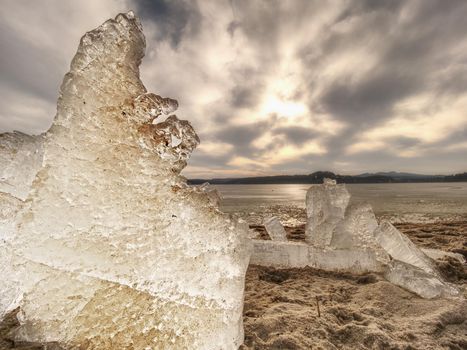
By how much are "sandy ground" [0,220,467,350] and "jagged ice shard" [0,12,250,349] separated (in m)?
0.30

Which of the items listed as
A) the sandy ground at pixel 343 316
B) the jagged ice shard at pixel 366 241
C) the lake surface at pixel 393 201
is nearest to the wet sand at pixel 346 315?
the sandy ground at pixel 343 316

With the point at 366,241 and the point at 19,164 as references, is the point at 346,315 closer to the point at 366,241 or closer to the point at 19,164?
the point at 366,241

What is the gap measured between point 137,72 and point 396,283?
3275 millimetres

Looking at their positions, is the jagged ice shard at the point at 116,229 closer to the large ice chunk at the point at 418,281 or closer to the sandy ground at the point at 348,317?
the sandy ground at the point at 348,317

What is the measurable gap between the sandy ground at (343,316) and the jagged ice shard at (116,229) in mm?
299

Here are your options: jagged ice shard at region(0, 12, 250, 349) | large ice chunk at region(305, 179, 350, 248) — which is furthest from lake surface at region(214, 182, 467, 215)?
jagged ice shard at region(0, 12, 250, 349)

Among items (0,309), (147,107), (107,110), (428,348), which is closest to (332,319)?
(428,348)

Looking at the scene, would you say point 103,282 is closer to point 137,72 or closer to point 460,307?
point 137,72

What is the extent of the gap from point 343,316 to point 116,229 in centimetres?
203

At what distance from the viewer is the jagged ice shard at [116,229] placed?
1.39 metres

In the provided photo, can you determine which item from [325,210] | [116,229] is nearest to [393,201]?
[325,210]

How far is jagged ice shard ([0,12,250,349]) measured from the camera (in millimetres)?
1395

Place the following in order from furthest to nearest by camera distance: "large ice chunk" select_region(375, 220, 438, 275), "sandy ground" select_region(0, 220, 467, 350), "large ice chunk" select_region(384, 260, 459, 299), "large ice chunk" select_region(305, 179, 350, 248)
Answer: "large ice chunk" select_region(305, 179, 350, 248)
"large ice chunk" select_region(375, 220, 438, 275)
"large ice chunk" select_region(384, 260, 459, 299)
"sandy ground" select_region(0, 220, 467, 350)

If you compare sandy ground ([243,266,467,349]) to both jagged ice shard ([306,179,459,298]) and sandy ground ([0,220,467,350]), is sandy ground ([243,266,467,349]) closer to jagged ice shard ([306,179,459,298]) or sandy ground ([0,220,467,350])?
sandy ground ([0,220,467,350])
